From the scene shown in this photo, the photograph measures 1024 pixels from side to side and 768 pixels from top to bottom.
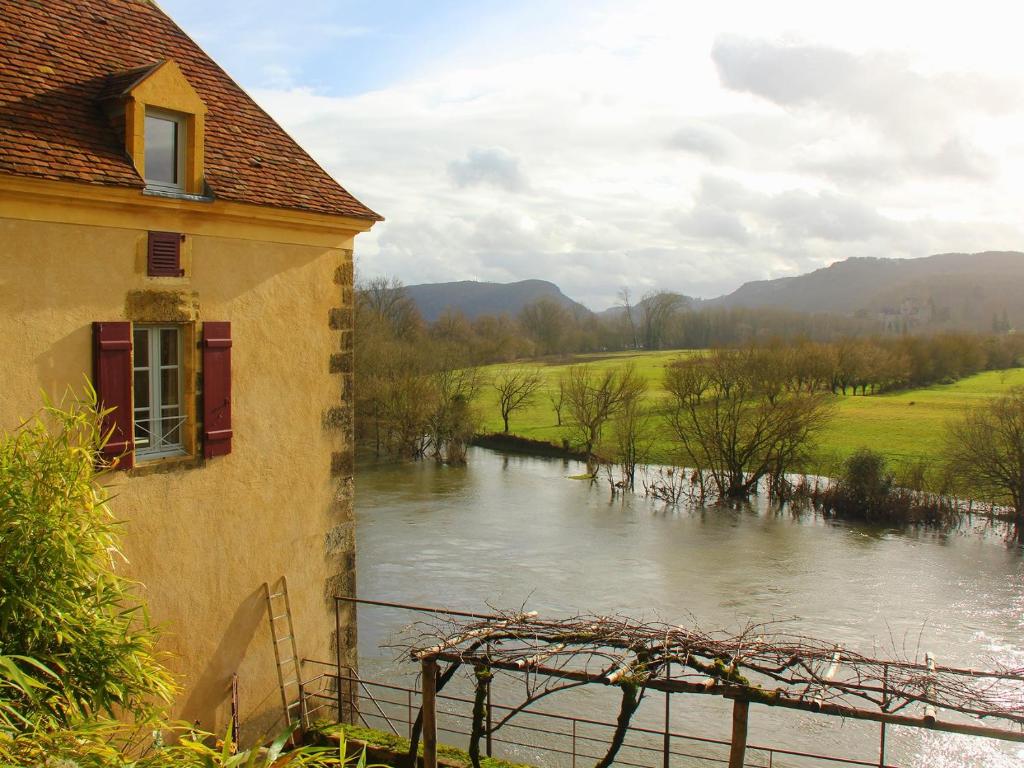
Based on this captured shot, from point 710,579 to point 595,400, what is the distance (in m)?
18.9

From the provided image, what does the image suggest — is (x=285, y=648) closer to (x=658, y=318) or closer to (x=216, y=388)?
(x=216, y=388)

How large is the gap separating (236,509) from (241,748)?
2.41 metres

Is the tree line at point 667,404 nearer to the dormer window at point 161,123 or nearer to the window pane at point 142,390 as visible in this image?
the window pane at point 142,390

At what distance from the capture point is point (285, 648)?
9.49 metres

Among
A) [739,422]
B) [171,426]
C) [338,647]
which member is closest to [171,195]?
[171,426]

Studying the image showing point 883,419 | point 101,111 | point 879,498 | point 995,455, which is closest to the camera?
point 101,111

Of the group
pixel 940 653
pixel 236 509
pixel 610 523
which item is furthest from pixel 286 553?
pixel 610 523

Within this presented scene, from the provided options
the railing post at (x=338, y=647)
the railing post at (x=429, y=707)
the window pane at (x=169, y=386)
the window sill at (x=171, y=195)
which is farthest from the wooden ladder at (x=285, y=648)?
the window sill at (x=171, y=195)

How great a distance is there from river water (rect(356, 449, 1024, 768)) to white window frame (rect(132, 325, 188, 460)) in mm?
7710

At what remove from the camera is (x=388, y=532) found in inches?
994

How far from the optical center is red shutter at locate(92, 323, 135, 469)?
25.3 ft

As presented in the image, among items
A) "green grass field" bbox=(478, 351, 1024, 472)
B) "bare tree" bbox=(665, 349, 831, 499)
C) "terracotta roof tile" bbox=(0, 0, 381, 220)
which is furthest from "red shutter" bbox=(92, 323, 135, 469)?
"green grass field" bbox=(478, 351, 1024, 472)

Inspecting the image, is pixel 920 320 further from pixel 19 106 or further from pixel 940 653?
pixel 19 106

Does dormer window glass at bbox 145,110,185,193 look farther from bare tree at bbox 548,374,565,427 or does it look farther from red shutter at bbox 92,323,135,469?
bare tree at bbox 548,374,565,427
